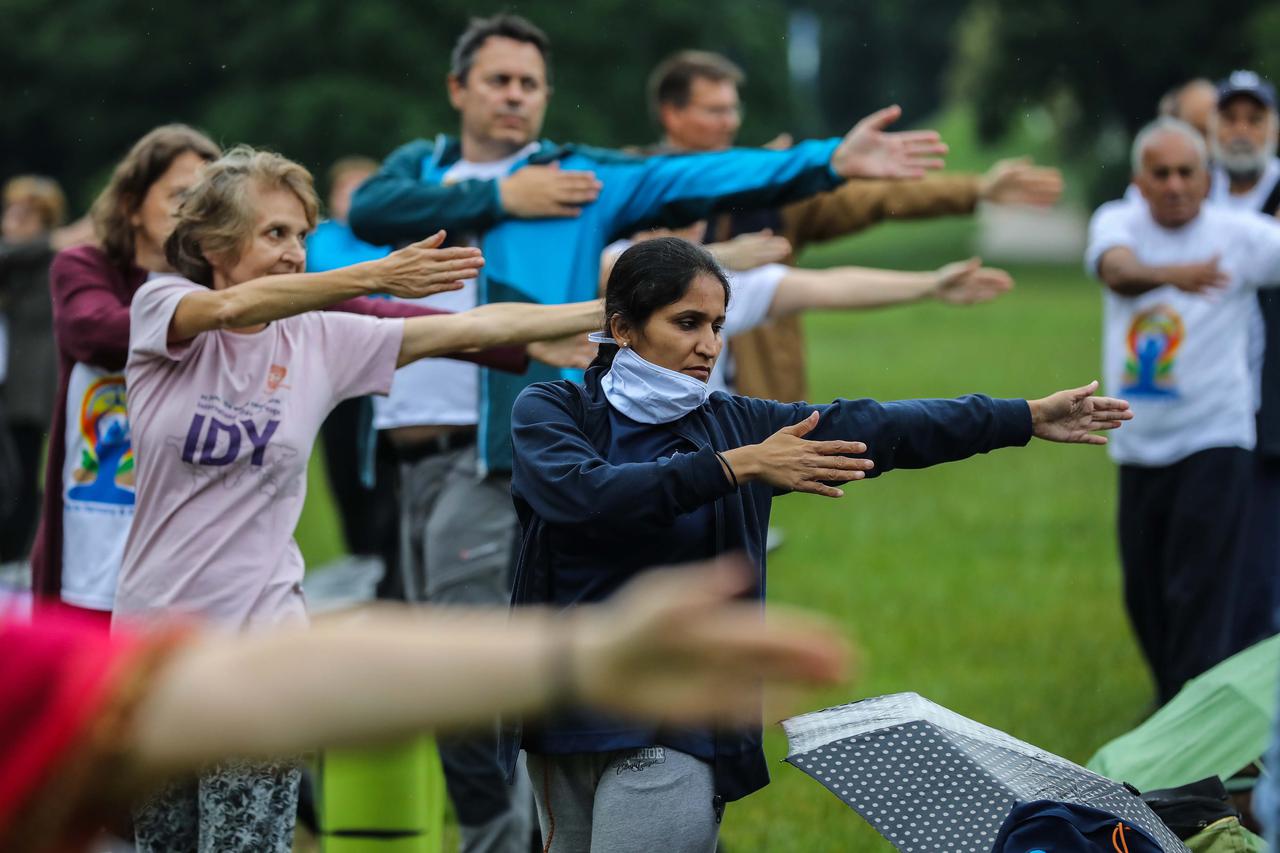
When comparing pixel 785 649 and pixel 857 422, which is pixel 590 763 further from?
pixel 785 649

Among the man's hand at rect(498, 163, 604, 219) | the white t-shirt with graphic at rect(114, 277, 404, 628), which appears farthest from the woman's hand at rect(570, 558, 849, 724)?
the man's hand at rect(498, 163, 604, 219)

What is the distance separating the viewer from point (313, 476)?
68.4ft

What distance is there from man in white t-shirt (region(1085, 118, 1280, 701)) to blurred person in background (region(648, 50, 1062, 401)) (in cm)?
97

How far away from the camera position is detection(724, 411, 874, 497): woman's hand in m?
3.76

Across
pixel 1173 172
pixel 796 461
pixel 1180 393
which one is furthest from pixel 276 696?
pixel 1173 172

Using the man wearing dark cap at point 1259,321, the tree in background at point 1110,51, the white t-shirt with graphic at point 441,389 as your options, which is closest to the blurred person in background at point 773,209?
the white t-shirt with graphic at point 441,389

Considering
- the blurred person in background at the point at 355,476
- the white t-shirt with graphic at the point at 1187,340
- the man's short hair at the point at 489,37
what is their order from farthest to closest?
the white t-shirt with graphic at the point at 1187,340, the blurred person in background at the point at 355,476, the man's short hair at the point at 489,37

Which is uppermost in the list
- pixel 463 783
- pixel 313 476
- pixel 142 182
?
pixel 142 182

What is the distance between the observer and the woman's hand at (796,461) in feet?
12.3

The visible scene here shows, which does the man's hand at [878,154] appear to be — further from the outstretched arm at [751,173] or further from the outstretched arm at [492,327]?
the outstretched arm at [492,327]

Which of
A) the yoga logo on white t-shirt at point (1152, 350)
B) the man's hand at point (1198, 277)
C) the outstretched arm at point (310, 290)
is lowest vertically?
the yoga logo on white t-shirt at point (1152, 350)

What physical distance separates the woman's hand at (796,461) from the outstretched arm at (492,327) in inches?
41.8

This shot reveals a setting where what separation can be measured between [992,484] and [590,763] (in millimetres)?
13124

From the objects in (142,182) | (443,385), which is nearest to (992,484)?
(443,385)
